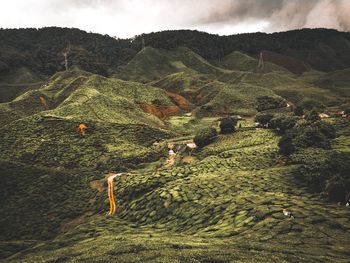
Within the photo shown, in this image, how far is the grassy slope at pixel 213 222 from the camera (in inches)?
741

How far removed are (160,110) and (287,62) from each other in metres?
113

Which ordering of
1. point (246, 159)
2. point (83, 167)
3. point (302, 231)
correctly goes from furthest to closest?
point (83, 167) < point (246, 159) < point (302, 231)

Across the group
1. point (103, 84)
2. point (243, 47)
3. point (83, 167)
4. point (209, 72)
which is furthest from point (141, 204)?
point (243, 47)

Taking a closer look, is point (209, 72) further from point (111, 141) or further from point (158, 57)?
point (111, 141)

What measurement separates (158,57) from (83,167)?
399ft

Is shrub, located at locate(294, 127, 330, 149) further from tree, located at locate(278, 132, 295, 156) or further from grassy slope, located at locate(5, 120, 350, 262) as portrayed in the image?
grassy slope, located at locate(5, 120, 350, 262)

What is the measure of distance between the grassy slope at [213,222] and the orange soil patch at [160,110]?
46430 millimetres

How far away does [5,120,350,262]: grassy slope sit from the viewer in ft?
61.8

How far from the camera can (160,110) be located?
90875 millimetres

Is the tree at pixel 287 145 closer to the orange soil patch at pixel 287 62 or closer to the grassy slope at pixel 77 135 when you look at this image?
the grassy slope at pixel 77 135

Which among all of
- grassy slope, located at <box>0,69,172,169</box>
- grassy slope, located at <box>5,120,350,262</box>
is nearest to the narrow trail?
grassy slope, located at <box>5,120,350,262</box>

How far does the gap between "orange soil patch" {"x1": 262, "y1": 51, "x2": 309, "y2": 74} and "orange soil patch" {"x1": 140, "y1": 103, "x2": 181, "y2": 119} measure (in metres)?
99.3

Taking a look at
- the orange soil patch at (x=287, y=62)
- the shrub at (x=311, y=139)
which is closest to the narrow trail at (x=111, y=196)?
the shrub at (x=311, y=139)

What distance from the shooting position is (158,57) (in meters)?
166
